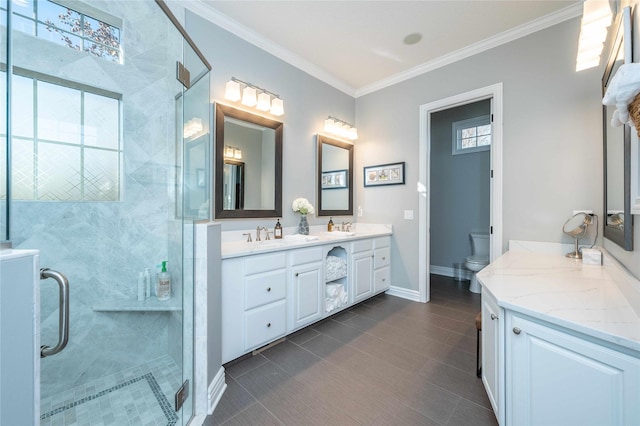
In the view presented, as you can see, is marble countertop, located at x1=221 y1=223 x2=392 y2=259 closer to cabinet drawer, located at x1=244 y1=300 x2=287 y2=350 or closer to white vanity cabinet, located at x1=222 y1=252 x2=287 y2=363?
white vanity cabinet, located at x1=222 y1=252 x2=287 y2=363

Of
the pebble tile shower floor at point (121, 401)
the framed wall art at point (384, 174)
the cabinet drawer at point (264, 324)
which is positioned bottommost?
the pebble tile shower floor at point (121, 401)

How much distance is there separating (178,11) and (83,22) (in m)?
0.65

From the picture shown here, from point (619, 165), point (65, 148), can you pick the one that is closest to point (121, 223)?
point (65, 148)

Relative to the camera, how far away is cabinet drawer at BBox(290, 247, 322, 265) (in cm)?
222

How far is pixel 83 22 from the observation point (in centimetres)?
172

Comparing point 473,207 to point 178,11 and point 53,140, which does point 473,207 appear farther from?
point 53,140

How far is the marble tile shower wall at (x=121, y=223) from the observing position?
1.56 meters

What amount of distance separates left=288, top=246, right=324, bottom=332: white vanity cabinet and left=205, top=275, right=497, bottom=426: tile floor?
17 cm

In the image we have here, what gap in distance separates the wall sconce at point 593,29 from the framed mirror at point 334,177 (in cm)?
230

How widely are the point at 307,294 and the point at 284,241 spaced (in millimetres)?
537

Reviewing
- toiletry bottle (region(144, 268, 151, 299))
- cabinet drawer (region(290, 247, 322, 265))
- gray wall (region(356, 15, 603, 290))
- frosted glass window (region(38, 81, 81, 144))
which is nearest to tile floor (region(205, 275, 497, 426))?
cabinet drawer (region(290, 247, 322, 265))

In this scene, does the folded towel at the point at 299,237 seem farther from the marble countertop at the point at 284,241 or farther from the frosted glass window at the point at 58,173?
the frosted glass window at the point at 58,173

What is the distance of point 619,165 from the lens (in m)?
1.45

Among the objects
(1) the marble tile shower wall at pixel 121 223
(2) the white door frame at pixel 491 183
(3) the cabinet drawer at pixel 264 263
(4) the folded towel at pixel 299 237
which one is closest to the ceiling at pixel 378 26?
(2) the white door frame at pixel 491 183
